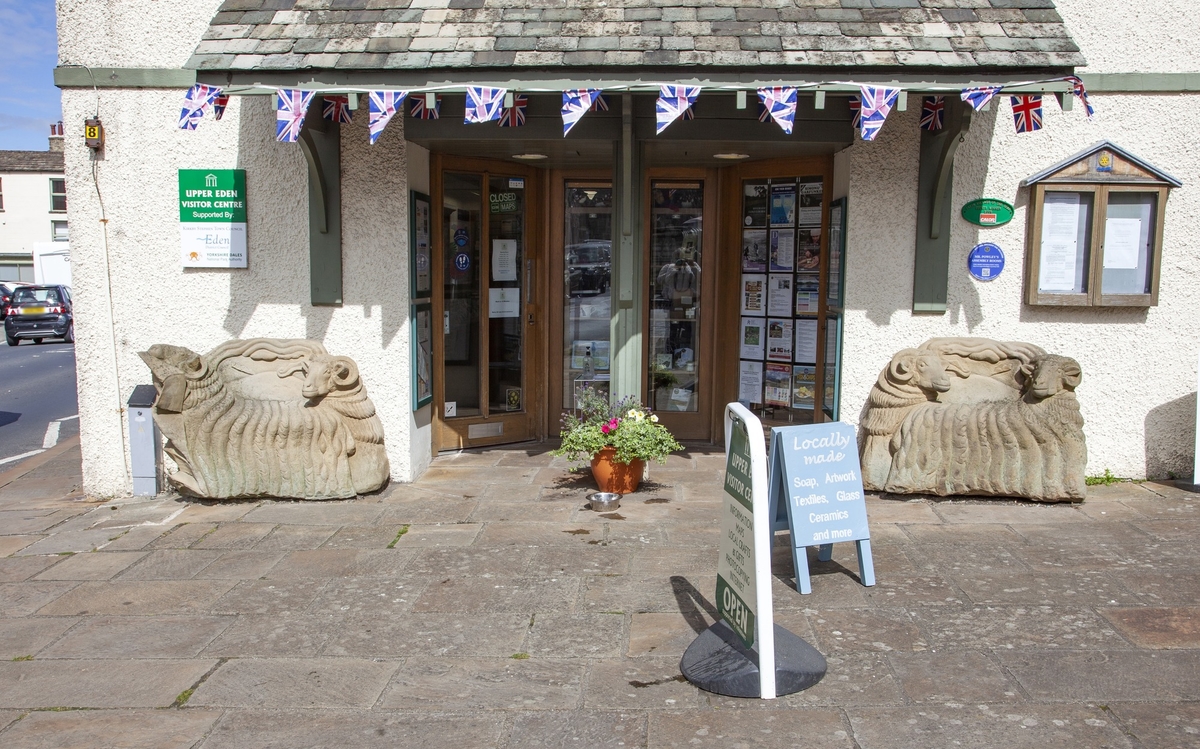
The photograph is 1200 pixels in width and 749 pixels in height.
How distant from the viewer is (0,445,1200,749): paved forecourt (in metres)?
3.69

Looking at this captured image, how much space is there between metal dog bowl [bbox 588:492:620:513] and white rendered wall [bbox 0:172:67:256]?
4092 cm

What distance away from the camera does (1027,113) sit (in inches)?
238

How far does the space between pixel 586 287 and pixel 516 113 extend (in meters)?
2.42

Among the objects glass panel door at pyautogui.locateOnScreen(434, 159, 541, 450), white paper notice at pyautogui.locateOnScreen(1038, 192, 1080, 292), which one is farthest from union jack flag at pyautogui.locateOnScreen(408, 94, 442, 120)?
white paper notice at pyautogui.locateOnScreen(1038, 192, 1080, 292)

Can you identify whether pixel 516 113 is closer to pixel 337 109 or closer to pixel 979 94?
pixel 337 109

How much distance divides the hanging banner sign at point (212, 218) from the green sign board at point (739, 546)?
4.68 meters

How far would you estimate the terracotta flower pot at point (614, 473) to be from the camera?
272 inches

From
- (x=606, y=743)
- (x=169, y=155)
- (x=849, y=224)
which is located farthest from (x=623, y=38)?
(x=606, y=743)

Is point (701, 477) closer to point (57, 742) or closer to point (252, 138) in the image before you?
point (252, 138)

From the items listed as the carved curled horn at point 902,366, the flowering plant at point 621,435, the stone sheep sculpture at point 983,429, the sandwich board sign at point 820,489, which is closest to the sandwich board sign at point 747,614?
the sandwich board sign at point 820,489

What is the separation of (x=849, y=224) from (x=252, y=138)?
4490 mm

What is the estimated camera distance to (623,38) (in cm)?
631

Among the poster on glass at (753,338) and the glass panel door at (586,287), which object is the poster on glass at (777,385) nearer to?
the poster on glass at (753,338)

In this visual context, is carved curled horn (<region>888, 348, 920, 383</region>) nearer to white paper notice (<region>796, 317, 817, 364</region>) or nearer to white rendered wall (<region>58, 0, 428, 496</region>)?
white paper notice (<region>796, 317, 817, 364</region>)
